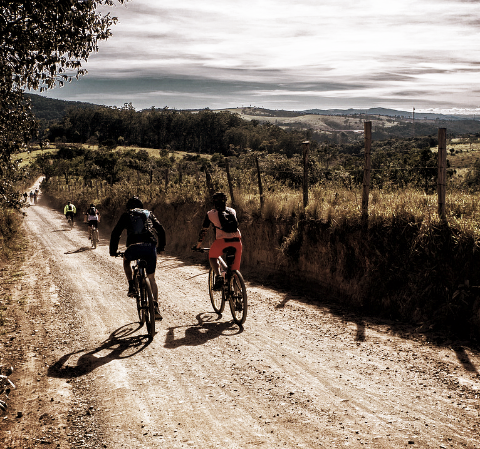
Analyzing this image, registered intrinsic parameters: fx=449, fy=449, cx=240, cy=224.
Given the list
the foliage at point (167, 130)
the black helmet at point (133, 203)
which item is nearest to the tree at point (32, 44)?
the black helmet at point (133, 203)

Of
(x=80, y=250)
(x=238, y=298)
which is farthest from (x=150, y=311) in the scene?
(x=80, y=250)

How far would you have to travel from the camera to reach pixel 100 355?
652cm

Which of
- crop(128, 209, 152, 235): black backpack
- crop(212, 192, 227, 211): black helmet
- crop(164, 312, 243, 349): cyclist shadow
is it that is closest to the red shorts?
crop(212, 192, 227, 211): black helmet

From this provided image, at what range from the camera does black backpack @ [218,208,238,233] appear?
7.90 meters

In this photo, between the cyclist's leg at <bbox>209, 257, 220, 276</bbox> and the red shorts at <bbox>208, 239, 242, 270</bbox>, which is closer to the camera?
the red shorts at <bbox>208, 239, 242, 270</bbox>

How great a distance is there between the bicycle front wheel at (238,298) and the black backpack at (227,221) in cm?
76

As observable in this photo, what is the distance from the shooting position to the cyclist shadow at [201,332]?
275 inches

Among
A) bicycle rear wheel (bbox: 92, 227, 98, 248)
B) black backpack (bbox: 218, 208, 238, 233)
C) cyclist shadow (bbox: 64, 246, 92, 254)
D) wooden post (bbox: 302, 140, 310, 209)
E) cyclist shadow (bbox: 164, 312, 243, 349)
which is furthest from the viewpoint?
bicycle rear wheel (bbox: 92, 227, 98, 248)

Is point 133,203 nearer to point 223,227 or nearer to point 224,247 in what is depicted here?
point 223,227

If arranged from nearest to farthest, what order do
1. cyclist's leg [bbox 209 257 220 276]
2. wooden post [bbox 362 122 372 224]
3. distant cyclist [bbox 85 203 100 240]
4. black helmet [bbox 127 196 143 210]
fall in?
black helmet [bbox 127 196 143 210] < cyclist's leg [bbox 209 257 220 276] < wooden post [bbox 362 122 372 224] < distant cyclist [bbox 85 203 100 240]

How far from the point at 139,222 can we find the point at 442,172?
17.9 ft

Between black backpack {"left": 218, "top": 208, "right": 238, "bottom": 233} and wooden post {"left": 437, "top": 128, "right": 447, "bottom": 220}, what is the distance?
368cm

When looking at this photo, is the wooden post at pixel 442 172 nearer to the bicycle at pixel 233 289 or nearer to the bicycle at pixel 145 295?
the bicycle at pixel 233 289

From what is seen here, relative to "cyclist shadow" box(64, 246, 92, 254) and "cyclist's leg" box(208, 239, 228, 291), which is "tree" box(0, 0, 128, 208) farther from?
"cyclist shadow" box(64, 246, 92, 254)
